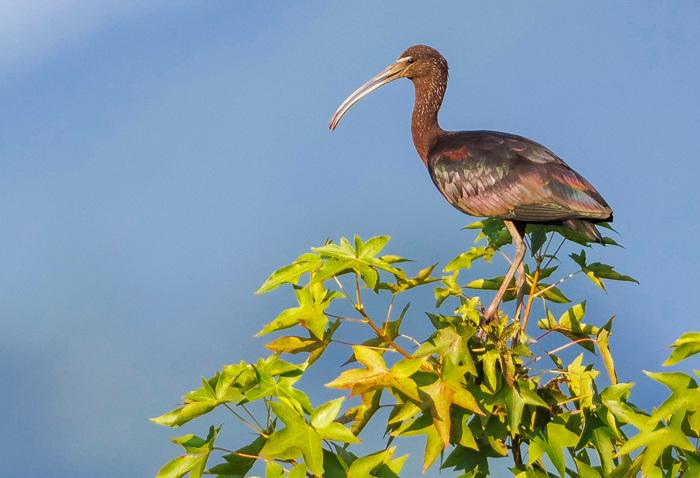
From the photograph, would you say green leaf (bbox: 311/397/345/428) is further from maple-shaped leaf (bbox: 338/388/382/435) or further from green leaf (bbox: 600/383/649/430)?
green leaf (bbox: 600/383/649/430)

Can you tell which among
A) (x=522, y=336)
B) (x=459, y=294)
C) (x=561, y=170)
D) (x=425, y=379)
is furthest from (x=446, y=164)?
(x=425, y=379)

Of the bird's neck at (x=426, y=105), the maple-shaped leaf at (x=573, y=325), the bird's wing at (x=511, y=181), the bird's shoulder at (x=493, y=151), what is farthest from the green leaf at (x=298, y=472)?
the bird's neck at (x=426, y=105)

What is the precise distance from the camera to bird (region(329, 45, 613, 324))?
736 cm

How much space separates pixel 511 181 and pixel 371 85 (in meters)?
2.44

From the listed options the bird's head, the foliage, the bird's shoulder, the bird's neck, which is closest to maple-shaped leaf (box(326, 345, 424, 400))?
the foliage

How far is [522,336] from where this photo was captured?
18.9 feet

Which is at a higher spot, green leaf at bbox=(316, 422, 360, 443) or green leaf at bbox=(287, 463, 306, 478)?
green leaf at bbox=(316, 422, 360, 443)

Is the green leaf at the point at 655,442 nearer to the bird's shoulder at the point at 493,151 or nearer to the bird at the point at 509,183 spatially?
the bird at the point at 509,183

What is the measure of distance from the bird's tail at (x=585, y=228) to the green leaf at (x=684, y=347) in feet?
7.48

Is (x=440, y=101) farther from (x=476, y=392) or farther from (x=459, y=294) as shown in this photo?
(x=476, y=392)

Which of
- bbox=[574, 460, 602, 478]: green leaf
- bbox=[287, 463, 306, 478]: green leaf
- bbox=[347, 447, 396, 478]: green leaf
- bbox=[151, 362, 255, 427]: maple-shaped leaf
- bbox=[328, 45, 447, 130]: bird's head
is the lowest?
bbox=[574, 460, 602, 478]: green leaf

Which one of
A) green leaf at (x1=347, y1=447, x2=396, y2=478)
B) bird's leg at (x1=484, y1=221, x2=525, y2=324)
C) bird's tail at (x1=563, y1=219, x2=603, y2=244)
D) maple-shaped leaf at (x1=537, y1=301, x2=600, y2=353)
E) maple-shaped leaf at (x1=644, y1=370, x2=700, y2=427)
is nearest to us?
green leaf at (x1=347, y1=447, x2=396, y2=478)

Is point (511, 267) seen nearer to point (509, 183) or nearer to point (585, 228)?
point (585, 228)

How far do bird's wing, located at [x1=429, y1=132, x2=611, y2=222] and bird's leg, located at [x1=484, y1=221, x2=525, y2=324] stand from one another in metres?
0.15
